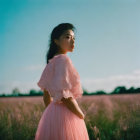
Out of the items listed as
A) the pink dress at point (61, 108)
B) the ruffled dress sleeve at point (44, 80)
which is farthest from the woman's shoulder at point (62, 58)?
the ruffled dress sleeve at point (44, 80)

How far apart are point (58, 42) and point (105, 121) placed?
7.88 ft

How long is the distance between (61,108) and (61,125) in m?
0.11

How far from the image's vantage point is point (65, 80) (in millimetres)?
1749

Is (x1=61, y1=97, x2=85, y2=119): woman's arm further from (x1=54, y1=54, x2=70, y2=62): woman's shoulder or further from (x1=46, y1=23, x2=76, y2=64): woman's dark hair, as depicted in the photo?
(x1=46, y1=23, x2=76, y2=64): woman's dark hair

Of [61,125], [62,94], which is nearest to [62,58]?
[62,94]

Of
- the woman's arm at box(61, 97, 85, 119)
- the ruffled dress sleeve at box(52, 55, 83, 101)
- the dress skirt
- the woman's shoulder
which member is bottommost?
the dress skirt

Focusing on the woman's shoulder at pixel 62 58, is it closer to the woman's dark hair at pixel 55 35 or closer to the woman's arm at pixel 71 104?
the woman's dark hair at pixel 55 35

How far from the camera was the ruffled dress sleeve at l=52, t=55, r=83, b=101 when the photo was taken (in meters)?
1.73

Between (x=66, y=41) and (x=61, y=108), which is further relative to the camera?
(x=66, y=41)

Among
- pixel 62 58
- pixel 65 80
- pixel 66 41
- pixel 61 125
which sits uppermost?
pixel 66 41

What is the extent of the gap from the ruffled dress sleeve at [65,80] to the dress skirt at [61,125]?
10 cm

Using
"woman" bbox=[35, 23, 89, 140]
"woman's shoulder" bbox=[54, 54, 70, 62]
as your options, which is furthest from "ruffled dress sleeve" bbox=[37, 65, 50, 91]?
"woman's shoulder" bbox=[54, 54, 70, 62]

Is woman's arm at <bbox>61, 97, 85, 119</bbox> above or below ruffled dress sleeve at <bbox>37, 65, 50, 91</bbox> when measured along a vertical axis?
below

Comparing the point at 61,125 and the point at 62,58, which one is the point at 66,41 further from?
the point at 61,125
